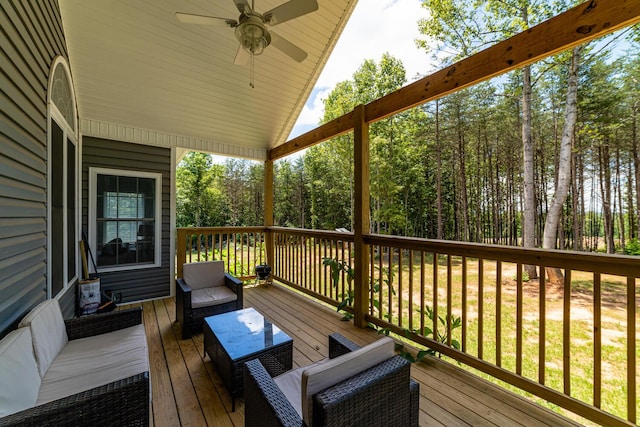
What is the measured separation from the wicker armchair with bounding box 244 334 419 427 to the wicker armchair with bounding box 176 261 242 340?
186 centimetres

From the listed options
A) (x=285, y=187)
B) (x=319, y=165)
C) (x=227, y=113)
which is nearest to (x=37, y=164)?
(x=227, y=113)

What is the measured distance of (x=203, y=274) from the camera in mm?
3428

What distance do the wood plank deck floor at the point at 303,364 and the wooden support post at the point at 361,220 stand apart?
0.95 ft

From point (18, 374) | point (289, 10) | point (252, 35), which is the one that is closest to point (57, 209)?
point (18, 374)

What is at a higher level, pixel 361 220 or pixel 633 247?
pixel 361 220

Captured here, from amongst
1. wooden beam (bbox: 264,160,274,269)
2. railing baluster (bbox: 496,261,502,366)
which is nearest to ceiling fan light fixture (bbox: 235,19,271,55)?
railing baluster (bbox: 496,261,502,366)

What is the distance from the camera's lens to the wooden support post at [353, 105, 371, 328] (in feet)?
10.5

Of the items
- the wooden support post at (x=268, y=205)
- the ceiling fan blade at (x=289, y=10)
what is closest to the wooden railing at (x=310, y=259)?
the wooden support post at (x=268, y=205)

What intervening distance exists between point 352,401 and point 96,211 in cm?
480

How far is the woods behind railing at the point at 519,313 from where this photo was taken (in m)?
1.67

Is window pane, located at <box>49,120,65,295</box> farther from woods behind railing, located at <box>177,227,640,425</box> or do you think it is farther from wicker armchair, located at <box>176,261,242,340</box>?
woods behind railing, located at <box>177,227,640,425</box>

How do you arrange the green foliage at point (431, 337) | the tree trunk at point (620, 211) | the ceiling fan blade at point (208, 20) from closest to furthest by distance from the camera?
the ceiling fan blade at point (208, 20)
the green foliage at point (431, 337)
the tree trunk at point (620, 211)

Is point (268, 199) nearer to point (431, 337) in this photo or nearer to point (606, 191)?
point (431, 337)

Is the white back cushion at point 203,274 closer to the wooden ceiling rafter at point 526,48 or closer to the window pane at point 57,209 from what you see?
the window pane at point 57,209
